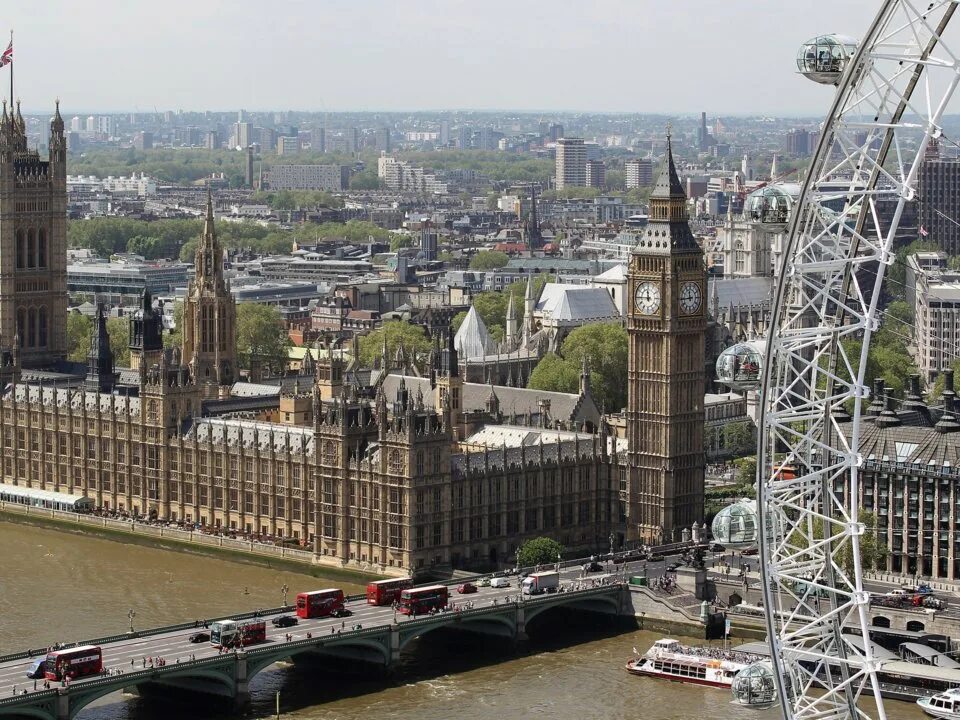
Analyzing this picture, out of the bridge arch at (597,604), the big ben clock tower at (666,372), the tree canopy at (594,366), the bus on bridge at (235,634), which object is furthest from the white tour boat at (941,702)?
the tree canopy at (594,366)

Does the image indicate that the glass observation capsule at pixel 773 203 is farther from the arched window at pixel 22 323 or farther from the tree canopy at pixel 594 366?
the arched window at pixel 22 323

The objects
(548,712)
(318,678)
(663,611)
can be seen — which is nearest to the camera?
(548,712)

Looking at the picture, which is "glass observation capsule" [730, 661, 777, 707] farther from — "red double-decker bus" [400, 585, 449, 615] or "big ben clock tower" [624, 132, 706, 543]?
"big ben clock tower" [624, 132, 706, 543]

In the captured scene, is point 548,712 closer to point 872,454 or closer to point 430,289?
point 872,454

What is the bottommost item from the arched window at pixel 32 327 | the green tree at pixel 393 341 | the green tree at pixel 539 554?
the green tree at pixel 539 554

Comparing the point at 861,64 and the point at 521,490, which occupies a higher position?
the point at 861,64

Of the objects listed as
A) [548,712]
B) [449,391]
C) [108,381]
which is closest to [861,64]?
[548,712]

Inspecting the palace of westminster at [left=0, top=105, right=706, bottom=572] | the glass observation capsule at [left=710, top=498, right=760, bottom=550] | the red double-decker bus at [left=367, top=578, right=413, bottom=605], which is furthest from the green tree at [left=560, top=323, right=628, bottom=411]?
the glass observation capsule at [left=710, top=498, right=760, bottom=550]
